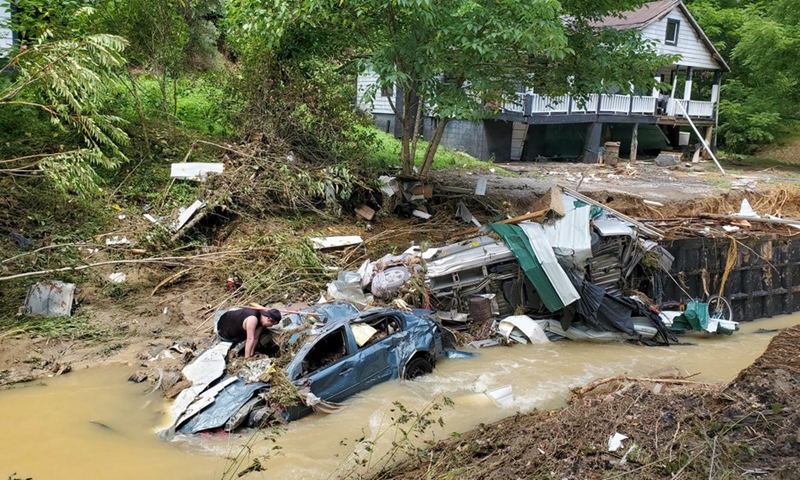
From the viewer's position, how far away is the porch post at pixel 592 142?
1053 inches

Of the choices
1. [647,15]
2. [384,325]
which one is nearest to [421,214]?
[384,325]

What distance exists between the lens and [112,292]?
33.9ft

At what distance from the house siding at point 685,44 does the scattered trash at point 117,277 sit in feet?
81.2

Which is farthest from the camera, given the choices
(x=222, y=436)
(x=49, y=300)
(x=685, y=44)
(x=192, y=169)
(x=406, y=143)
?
(x=685, y=44)

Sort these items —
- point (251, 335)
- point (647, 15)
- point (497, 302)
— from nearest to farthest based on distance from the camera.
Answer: point (251, 335), point (497, 302), point (647, 15)

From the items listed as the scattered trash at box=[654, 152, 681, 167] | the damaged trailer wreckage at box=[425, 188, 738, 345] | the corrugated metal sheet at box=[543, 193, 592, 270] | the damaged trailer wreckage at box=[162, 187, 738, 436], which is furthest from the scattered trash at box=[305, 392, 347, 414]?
the scattered trash at box=[654, 152, 681, 167]

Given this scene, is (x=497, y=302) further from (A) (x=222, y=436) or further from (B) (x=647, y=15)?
(B) (x=647, y=15)

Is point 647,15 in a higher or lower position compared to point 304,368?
higher

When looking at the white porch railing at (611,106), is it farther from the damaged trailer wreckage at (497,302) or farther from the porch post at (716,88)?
the damaged trailer wreckage at (497,302)

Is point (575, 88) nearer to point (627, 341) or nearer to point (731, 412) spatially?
point (627, 341)

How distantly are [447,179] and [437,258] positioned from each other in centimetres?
698

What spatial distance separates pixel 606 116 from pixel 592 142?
125cm

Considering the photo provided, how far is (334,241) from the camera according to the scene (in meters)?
12.1

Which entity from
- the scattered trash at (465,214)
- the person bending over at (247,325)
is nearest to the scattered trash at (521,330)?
the scattered trash at (465,214)
